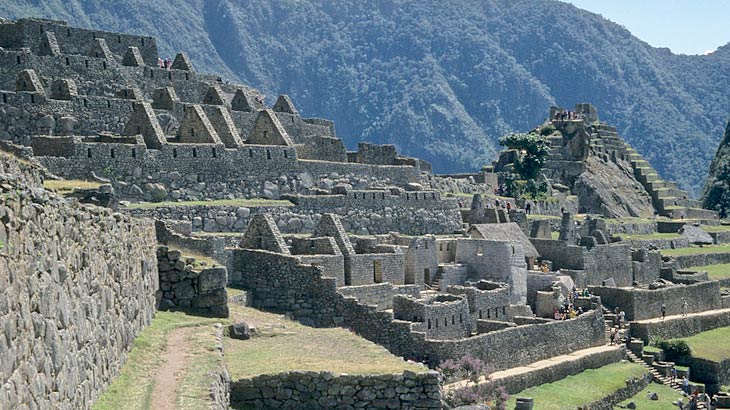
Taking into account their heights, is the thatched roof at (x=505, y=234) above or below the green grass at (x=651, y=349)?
above

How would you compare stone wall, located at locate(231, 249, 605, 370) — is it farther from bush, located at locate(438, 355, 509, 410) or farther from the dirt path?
the dirt path

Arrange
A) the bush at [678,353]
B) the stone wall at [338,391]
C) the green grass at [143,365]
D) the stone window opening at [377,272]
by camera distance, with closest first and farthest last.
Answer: the green grass at [143,365] < the stone wall at [338,391] < the stone window opening at [377,272] < the bush at [678,353]

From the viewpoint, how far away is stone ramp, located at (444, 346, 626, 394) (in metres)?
29.9

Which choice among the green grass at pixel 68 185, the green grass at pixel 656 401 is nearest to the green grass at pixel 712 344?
the green grass at pixel 656 401

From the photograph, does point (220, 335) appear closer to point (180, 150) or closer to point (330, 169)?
point (180, 150)

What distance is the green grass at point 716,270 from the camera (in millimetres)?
56206

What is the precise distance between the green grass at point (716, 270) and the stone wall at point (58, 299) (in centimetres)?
4611

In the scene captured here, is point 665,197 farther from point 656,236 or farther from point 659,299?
point 659,299

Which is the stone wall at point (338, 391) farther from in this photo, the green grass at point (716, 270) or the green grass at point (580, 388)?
the green grass at point (716, 270)

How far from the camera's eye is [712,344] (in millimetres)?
44250

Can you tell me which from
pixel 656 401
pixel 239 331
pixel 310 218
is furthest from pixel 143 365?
pixel 656 401

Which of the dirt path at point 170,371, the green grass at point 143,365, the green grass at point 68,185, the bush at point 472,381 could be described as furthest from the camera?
the bush at point 472,381

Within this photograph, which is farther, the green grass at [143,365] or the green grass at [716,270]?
the green grass at [716,270]

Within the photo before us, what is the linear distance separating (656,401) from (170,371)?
24.0m
